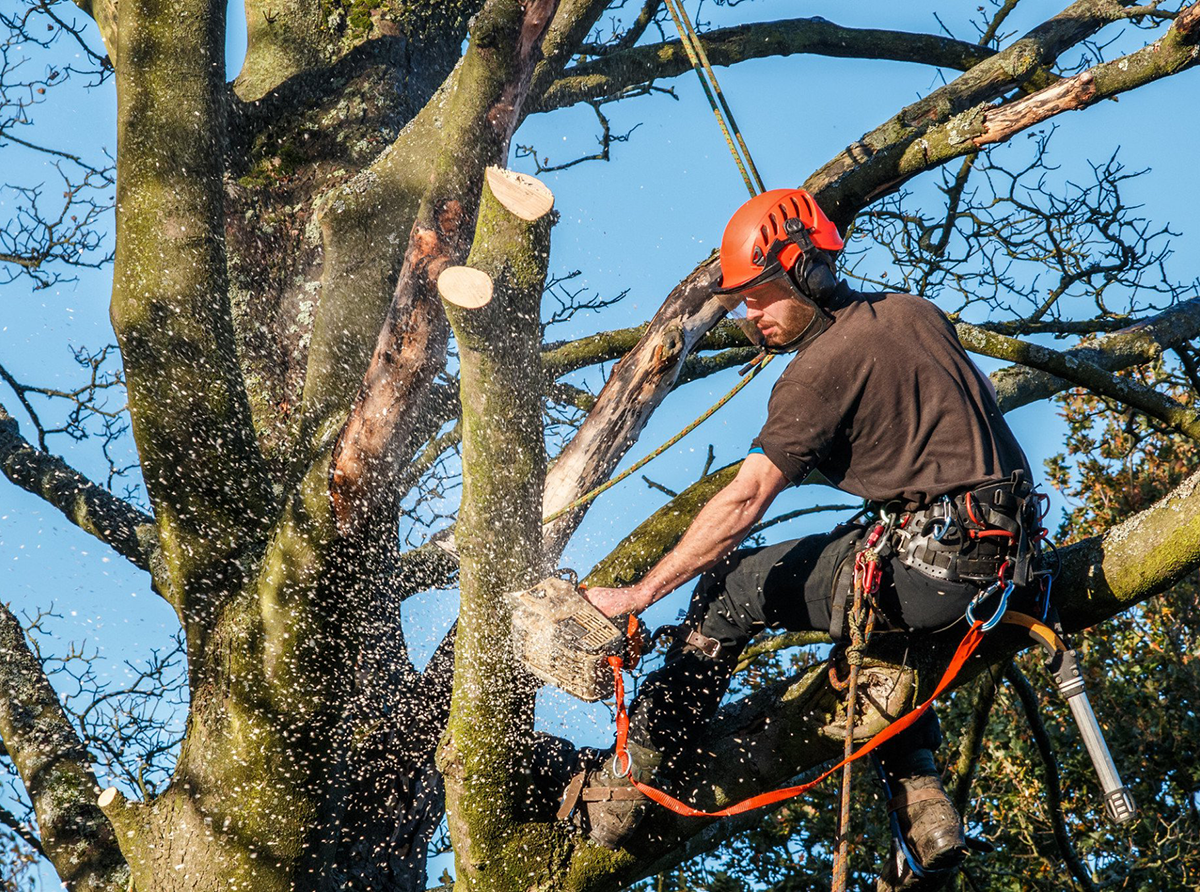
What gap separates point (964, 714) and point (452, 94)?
464cm

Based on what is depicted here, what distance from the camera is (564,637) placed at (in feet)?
9.73

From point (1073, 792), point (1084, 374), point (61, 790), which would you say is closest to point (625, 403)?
point (1084, 374)

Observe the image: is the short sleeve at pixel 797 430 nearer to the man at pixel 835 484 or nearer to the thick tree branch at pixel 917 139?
the man at pixel 835 484

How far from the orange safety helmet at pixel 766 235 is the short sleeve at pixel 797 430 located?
459mm

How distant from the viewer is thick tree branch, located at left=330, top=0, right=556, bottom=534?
3539mm

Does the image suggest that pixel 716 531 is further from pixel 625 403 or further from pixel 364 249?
pixel 364 249

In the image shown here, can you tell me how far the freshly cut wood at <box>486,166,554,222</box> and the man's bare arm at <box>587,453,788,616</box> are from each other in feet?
2.97

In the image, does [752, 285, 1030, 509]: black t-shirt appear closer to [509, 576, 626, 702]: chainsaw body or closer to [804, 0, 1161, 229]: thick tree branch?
[509, 576, 626, 702]: chainsaw body

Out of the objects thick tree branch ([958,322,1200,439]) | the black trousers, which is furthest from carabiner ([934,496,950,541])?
thick tree branch ([958,322,1200,439])

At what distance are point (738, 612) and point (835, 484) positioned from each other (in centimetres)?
49

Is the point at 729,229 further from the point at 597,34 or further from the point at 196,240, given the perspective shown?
the point at 597,34

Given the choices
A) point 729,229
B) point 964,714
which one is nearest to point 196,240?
point 729,229

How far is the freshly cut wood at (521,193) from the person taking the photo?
3.04 meters

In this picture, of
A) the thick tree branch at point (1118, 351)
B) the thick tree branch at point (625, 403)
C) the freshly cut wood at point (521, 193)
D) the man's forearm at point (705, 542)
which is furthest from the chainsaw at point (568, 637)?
the thick tree branch at point (1118, 351)
